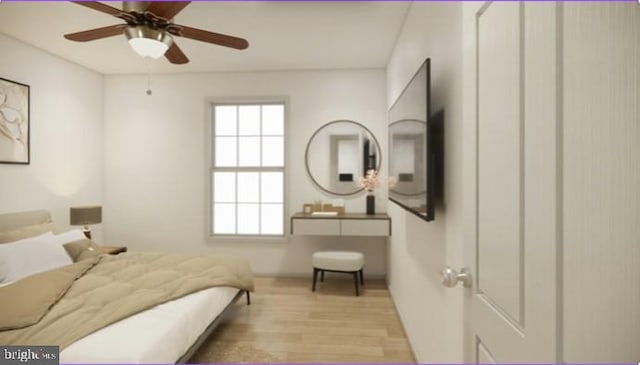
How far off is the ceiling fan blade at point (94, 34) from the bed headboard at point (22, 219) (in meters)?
0.69

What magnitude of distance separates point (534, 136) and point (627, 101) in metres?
0.20

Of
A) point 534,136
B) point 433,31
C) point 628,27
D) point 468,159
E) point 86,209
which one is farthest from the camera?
point 433,31

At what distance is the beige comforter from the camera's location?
26.6 inches

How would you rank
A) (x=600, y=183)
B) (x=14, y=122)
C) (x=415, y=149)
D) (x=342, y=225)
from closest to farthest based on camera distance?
1. (x=600, y=183)
2. (x=14, y=122)
3. (x=415, y=149)
4. (x=342, y=225)

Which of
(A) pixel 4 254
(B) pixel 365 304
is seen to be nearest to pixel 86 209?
(A) pixel 4 254

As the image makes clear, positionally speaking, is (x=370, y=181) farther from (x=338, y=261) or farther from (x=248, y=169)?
(x=248, y=169)

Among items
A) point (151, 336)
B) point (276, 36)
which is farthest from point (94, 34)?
point (276, 36)

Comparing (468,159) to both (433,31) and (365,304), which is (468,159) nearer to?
(433,31)

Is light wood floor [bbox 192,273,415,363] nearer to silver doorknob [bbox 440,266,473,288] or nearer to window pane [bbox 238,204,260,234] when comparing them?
window pane [bbox 238,204,260,234]

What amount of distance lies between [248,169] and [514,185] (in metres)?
3.62

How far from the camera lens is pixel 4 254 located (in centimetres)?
65

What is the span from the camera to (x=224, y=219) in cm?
403

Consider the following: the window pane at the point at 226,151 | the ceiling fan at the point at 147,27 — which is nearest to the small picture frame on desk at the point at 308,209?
the window pane at the point at 226,151

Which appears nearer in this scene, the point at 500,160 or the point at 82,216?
A: the point at 500,160
